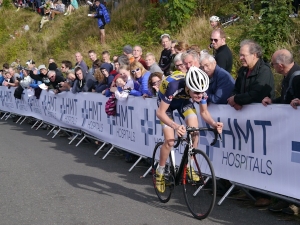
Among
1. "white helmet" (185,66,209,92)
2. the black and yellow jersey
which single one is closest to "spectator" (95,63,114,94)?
the black and yellow jersey

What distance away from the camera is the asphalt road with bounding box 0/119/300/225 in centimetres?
671

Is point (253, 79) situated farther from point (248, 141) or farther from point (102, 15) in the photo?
point (102, 15)

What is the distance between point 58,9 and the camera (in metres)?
35.4

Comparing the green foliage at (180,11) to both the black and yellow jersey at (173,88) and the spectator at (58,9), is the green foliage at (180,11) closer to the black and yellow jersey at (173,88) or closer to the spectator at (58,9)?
the black and yellow jersey at (173,88)

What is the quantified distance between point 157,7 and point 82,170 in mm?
13864

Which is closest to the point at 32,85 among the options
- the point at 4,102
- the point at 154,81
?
the point at 4,102

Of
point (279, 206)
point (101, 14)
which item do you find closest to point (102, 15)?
point (101, 14)

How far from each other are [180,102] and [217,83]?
0.84 meters

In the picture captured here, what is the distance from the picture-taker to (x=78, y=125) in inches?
519

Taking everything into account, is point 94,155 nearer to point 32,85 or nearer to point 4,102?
point 32,85

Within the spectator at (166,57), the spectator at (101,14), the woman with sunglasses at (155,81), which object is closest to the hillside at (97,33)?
the spectator at (101,14)

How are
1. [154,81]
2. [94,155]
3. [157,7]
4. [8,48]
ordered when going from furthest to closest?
[8,48]
[157,7]
[94,155]
[154,81]

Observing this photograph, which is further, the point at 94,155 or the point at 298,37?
the point at 298,37

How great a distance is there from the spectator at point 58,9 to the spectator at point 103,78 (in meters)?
23.7
